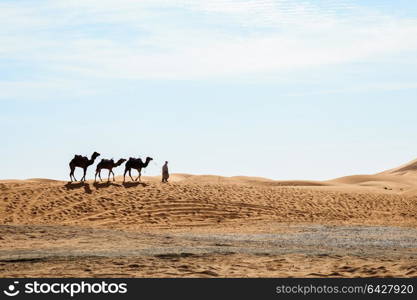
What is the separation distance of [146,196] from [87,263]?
21725 millimetres

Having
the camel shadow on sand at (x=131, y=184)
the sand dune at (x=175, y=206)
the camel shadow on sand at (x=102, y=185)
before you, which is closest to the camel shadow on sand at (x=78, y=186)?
the sand dune at (x=175, y=206)

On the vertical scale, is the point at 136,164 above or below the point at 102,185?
above

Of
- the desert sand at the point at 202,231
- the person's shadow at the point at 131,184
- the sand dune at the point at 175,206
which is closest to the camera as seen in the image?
the desert sand at the point at 202,231

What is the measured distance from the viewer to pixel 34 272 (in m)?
15.6

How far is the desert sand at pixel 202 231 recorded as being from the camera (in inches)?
640

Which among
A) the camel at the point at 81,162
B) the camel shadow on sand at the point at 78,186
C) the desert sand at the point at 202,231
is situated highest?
the camel at the point at 81,162

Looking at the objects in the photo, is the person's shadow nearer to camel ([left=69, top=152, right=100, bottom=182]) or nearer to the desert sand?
the desert sand

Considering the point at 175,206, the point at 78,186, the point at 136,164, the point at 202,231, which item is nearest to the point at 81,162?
the point at 78,186

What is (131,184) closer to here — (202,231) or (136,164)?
(136,164)

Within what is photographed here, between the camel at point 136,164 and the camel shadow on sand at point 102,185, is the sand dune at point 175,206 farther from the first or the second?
the camel at point 136,164

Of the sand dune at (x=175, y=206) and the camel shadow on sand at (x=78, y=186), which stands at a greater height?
the camel shadow on sand at (x=78, y=186)

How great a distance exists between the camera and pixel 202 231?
95.9ft

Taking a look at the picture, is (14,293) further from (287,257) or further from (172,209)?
(172,209)

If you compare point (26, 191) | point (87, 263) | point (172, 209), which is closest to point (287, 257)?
point (87, 263)
